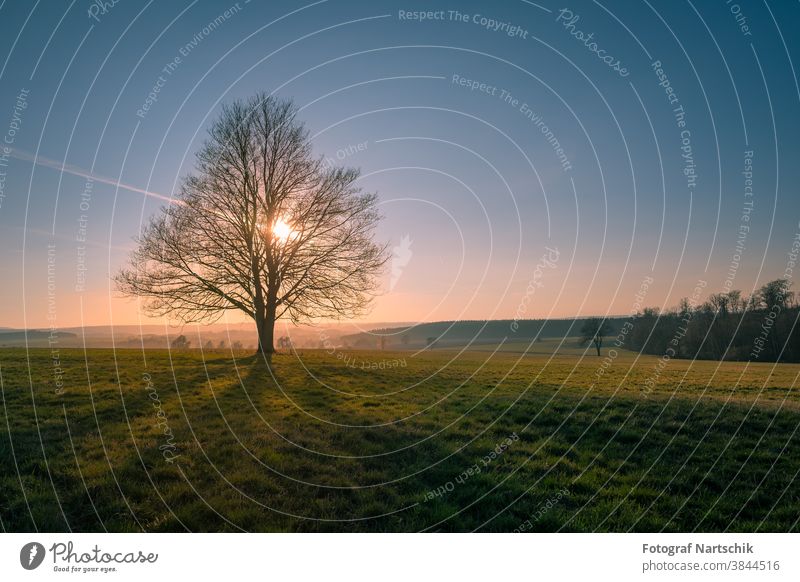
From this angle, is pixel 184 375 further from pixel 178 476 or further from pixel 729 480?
pixel 729 480

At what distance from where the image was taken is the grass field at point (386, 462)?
566 centimetres

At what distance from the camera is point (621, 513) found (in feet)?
19.2

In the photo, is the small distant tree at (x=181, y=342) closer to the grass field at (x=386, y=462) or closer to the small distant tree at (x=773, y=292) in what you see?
the grass field at (x=386, y=462)

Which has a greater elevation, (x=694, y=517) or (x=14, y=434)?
(x=14, y=434)

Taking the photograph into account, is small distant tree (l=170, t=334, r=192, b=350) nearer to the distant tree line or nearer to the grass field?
the grass field
